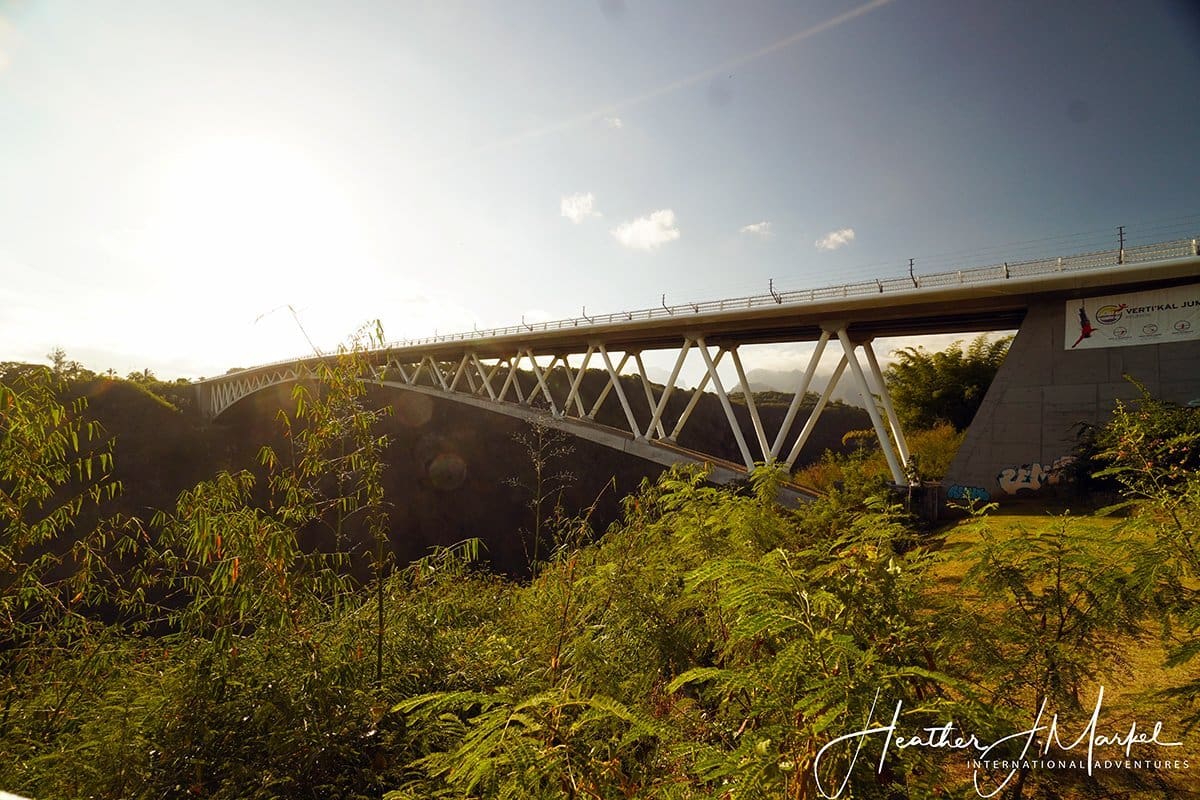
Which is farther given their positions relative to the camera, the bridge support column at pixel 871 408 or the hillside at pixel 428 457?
the hillside at pixel 428 457

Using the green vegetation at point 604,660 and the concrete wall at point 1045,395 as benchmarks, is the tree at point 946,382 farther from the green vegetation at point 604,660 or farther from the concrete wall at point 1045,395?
the green vegetation at point 604,660

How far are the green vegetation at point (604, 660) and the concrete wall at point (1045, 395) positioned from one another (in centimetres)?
1065

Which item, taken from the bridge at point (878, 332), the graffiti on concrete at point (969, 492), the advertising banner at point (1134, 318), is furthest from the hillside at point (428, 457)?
the advertising banner at point (1134, 318)

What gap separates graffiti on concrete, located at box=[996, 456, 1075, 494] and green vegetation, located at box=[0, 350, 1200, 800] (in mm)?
10529

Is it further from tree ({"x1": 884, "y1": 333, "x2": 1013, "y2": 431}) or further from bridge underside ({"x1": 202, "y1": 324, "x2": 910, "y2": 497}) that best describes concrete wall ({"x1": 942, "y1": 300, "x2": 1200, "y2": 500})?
tree ({"x1": 884, "y1": 333, "x2": 1013, "y2": 431})

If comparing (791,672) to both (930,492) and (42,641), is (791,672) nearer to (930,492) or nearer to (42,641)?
(42,641)

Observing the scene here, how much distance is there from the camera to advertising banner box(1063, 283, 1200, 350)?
35.4ft

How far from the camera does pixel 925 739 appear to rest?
4.74ft

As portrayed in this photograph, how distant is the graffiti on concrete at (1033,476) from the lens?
1161 centimetres

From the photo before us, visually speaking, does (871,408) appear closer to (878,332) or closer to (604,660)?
(878,332)

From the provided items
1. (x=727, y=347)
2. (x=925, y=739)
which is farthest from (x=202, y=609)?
(x=727, y=347)

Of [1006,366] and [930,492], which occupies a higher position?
[1006,366]

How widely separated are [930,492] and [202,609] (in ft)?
52.4

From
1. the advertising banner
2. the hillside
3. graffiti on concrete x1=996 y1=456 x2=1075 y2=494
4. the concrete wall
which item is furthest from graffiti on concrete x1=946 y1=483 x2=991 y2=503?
the hillside
